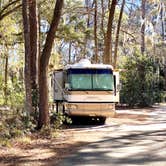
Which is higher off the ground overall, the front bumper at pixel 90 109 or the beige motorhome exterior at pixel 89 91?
the beige motorhome exterior at pixel 89 91

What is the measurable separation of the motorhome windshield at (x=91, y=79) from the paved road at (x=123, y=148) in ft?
7.47

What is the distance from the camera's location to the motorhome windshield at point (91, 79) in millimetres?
22656

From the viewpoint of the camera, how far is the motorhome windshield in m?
22.7

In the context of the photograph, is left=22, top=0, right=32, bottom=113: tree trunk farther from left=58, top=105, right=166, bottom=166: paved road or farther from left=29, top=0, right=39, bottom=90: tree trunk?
left=58, top=105, right=166, bottom=166: paved road

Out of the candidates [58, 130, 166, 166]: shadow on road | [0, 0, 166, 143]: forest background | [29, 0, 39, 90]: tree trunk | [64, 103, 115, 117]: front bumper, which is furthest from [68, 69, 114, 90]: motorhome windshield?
[58, 130, 166, 166]: shadow on road

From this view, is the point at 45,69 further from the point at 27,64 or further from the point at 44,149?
the point at 44,149

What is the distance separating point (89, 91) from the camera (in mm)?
22656

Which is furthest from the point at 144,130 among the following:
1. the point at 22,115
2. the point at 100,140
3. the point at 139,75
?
the point at 139,75

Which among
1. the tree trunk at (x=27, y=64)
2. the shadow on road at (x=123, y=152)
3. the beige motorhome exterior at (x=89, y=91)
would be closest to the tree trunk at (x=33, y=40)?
the tree trunk at (x=27, y=64)

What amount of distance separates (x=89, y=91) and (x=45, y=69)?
4.81 meters

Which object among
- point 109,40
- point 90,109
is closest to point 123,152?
point 90,109

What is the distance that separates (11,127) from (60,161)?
3515 mm

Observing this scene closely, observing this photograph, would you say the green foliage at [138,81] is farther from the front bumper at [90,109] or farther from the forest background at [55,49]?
the front bumper at [90,109]

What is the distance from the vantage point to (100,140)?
1694 cm
